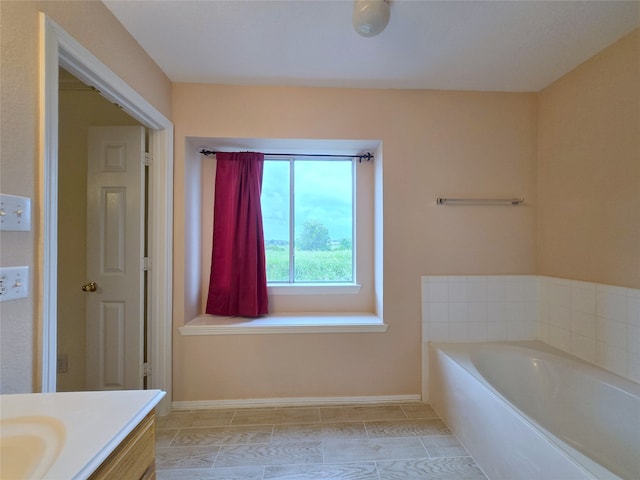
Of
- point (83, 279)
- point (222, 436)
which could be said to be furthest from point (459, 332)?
point (83, 279)

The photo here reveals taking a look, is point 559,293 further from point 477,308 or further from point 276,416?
point 276,416

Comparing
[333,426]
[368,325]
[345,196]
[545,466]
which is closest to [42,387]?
[333,426]

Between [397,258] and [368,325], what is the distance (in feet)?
1.89

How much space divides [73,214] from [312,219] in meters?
1.89

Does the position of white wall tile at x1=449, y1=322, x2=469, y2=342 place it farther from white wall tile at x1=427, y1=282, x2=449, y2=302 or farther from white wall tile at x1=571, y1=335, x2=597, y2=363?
white wall tile at x1=571, y1=335, x2=597, y2=363

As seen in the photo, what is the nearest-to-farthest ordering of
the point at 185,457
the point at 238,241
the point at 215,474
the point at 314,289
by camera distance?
the point at 215,474 → the point at 185,457 → the point at 238,241 → the point at 314,289

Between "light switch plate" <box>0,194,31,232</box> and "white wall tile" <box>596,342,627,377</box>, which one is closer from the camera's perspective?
"light switch plate" <box>0,194,31,232</box>

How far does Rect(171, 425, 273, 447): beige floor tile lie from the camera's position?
5.67ft

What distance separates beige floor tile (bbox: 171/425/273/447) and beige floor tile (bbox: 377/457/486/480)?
2.48ft

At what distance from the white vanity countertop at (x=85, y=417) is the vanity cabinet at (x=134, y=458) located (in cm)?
5

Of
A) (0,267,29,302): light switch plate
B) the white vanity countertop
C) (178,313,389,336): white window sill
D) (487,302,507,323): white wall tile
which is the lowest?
(178,313,389,336): white window sill

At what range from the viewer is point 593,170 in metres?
1.78

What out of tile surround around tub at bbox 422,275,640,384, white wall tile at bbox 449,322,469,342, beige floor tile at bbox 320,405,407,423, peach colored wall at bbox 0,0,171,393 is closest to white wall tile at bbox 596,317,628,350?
tile surround around tub at bbox 422,275,640,384

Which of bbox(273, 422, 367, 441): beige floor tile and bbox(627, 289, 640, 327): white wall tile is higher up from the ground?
bbox(627, 289, 640, 327): white wall tile
